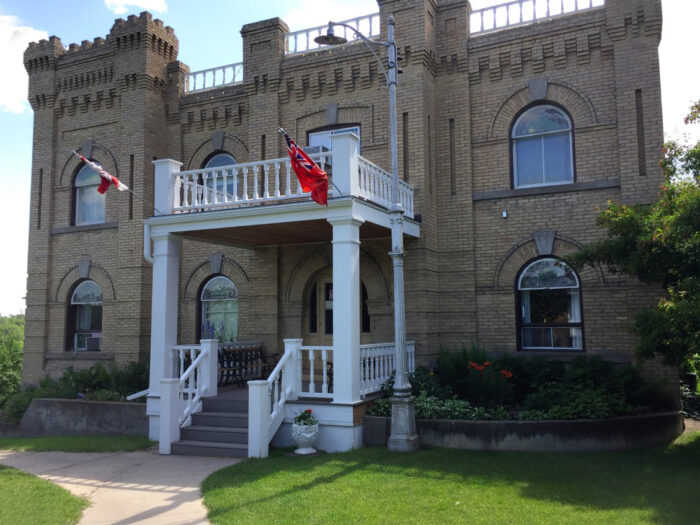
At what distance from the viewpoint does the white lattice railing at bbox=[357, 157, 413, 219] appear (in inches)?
424

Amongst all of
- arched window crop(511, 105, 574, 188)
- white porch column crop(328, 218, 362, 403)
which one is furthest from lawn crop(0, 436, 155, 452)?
arched window crop(511, 105, 574, 188)

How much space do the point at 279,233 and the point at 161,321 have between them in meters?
2.85

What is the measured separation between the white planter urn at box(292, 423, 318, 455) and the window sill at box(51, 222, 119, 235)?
29.8ft

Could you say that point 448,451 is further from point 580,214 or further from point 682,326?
point 580,214

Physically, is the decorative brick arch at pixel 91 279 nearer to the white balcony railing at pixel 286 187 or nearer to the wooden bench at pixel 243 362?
the wooden bench at pixel 243 362

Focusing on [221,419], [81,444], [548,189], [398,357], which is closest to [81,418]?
[81,444]

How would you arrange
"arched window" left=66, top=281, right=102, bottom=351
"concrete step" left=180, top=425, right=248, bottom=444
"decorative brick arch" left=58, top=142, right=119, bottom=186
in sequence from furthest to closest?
"decorative brick arch" left=58, top=142, right=119, bottom=186 < "arched window" left=66, top=281, right=102, bottom=351 < "concrete step" left=180, top=425, right=248, bottom=444

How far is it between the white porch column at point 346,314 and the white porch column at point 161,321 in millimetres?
3532

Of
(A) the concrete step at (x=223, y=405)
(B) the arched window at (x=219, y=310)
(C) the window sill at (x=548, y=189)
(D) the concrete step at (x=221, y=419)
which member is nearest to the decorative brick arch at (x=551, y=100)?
(C) the window sill at (x=548, y=189)

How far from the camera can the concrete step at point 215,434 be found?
10.1m

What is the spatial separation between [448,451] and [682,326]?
3.76 m

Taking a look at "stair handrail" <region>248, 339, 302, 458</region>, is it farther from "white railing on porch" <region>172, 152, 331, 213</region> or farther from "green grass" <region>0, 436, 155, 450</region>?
"white railing on porch" <region>172, 152, 331, 213</region>

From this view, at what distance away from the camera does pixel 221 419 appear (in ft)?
34.7

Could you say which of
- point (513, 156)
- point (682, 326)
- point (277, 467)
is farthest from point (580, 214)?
point (277, 467)
